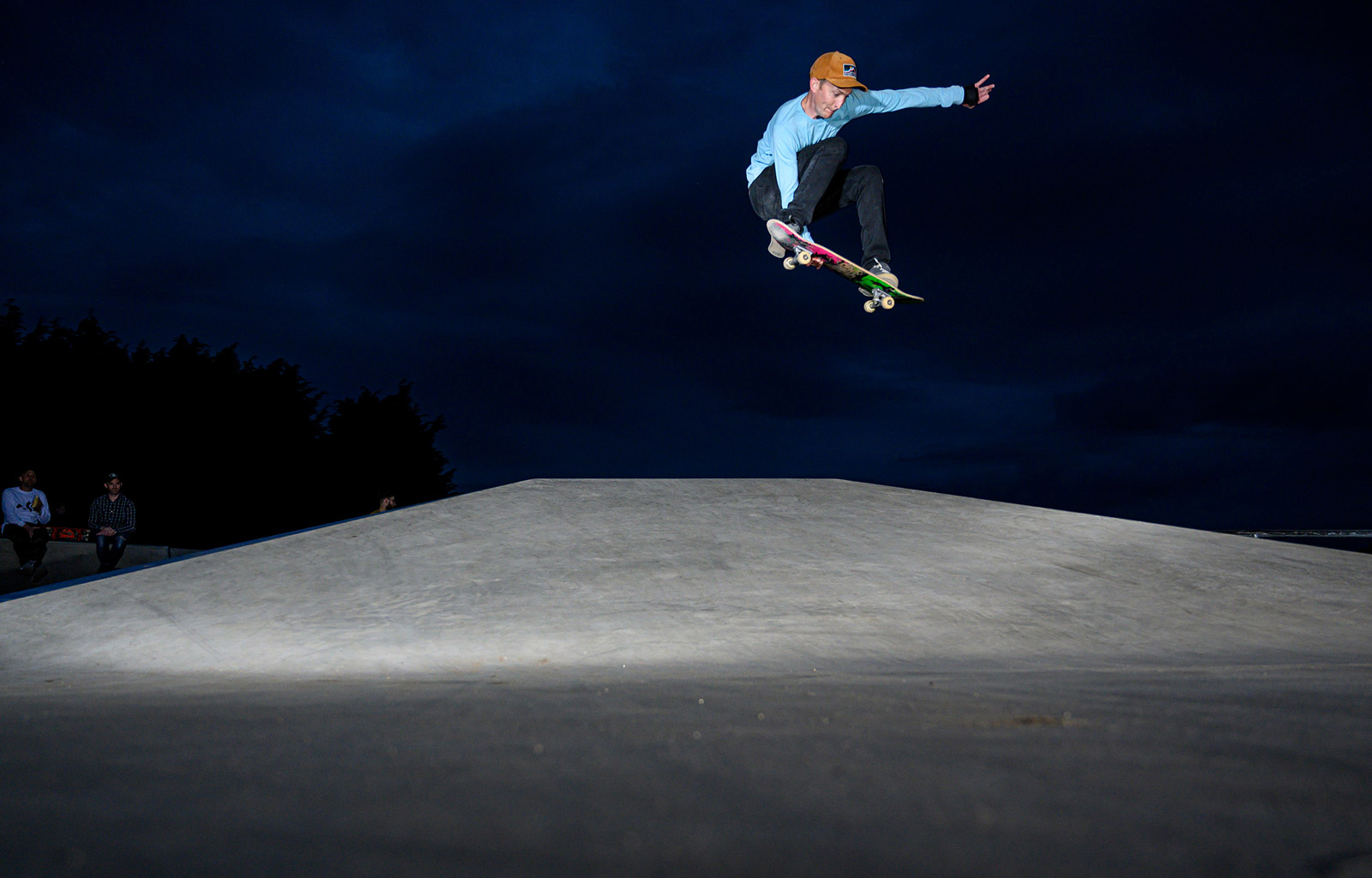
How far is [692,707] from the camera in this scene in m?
2.21

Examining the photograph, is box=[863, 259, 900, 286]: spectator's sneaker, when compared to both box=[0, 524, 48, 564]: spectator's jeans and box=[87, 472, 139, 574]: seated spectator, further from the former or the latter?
box=[0, 524, 48, 564]: spectator's jeans

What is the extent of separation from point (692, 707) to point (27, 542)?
1082 cm

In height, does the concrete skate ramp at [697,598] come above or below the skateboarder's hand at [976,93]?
below

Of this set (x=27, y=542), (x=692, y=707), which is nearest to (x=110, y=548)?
(x=27, y=542)

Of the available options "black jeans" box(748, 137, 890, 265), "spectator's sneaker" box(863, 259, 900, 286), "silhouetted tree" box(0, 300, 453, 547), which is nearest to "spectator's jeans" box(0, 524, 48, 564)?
"silhouetted tree" box(0, 300, 453, 547)

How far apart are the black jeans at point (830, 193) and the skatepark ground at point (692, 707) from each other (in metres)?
2.62

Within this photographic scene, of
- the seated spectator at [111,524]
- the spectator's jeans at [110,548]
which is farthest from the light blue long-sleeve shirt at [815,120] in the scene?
the spectator's jeans at [110,548]

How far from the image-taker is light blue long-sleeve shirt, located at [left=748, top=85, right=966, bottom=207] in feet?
20.2

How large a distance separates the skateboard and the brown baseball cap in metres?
1.16

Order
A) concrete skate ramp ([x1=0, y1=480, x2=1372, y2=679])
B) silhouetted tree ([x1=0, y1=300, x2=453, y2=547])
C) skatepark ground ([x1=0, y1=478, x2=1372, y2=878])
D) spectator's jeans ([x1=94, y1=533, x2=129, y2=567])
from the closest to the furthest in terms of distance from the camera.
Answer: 1. skatepark ground ([x1=0, y1=478, x2=1372, y2=878])
2. concrete skate ramp ([x1=0, y1=480, x2=1372, y2=679])
3. spectator's jeans ([x1=94, y1=533, x2=129, y2=567])
4. silhouetted tree ([x1=0, y1=300, x2=453, y2=547])

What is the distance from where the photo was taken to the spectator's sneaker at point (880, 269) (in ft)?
21.5

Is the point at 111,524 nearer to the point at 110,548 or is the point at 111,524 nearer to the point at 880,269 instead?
the point at 110,548

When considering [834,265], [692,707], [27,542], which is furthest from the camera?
[27,542]

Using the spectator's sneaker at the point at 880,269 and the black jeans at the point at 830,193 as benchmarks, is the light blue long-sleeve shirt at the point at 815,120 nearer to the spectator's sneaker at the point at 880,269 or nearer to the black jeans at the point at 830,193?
the black jeans at the point at 830,193
